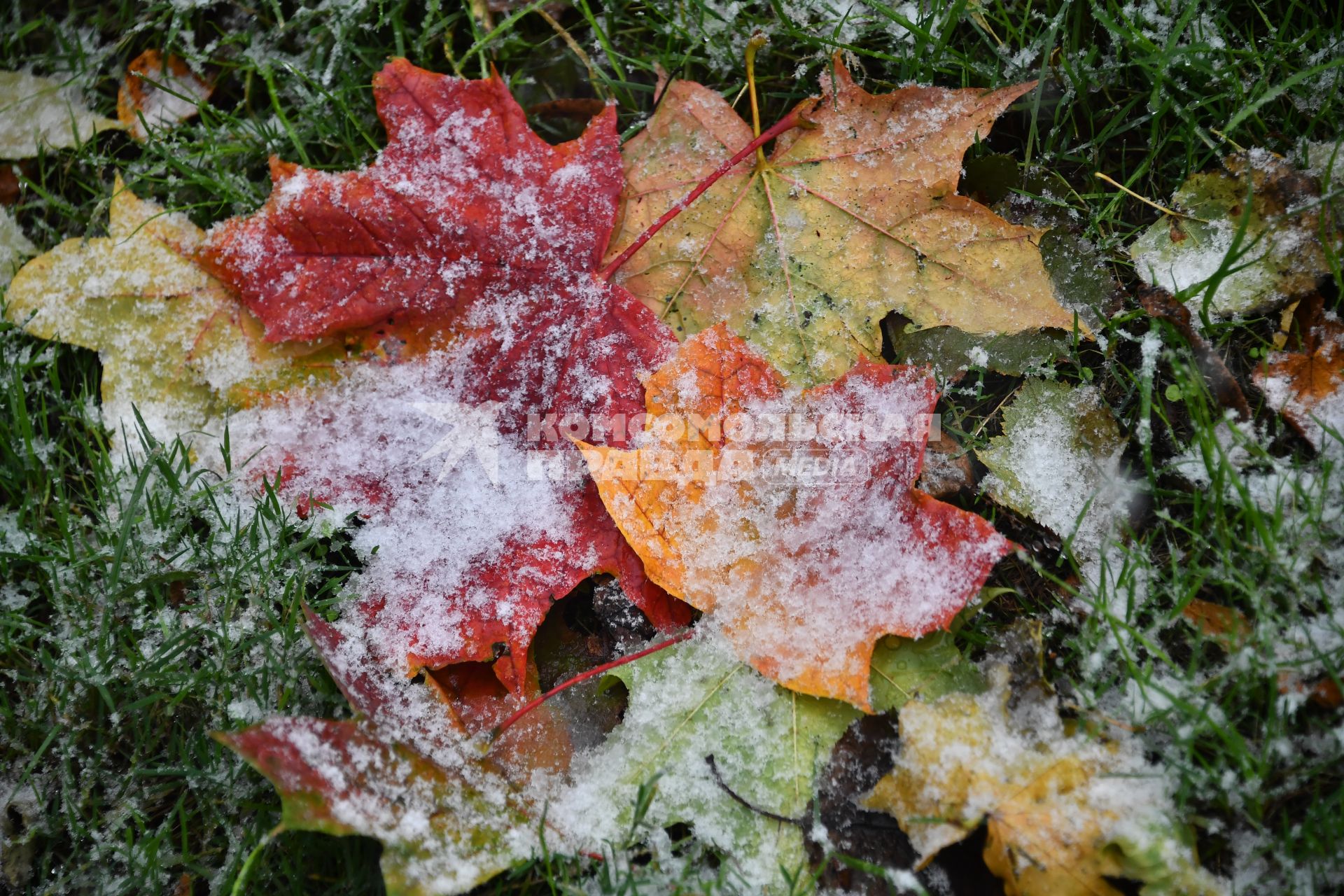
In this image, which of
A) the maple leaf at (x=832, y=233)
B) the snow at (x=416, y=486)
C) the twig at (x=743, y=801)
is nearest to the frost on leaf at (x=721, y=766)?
the twig at (x=743, y=801)

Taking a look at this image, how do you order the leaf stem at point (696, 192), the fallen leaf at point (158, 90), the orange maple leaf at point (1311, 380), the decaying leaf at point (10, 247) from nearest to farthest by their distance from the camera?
1. the orange maple leaf at point (1311, 380)
2. the leaf stem at point (696, 192)
3. the decaying leaf at point (10, 247)
4. the fallen leaf at point (158, 90)

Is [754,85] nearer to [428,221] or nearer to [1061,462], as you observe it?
[428,221]

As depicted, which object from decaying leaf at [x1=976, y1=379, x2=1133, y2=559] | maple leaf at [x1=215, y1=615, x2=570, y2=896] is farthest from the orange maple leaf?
maple leaf at [x1=215, y1=615, x2=570, y2=896]

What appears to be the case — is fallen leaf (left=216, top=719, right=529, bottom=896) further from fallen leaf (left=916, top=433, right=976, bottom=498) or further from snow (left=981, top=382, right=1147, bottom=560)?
snow (left=981, top=382, right=1147, bottom=560)

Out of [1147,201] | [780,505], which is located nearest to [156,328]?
[780,505]

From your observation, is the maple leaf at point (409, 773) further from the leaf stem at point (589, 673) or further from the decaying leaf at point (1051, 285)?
the decaying leaf at point (1051, 285)

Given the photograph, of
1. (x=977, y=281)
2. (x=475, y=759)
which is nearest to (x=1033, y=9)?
(x=977, y=281)
